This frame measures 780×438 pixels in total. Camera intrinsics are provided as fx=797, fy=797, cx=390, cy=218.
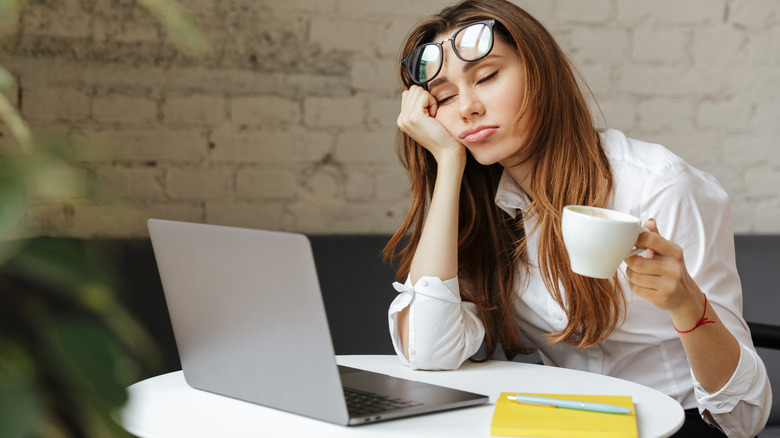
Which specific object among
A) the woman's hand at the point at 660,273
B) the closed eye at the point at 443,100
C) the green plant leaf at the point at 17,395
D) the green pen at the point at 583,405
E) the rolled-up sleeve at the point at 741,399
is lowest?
the rolled-up sleeve at the point at 741,399

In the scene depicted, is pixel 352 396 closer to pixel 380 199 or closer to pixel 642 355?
pixel 642 355

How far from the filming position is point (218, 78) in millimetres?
2053

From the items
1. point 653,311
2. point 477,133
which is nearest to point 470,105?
point 477,133

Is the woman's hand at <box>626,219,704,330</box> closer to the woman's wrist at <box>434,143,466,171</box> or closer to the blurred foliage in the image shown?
the woman's wrist at <box>434,143,466,171</box>

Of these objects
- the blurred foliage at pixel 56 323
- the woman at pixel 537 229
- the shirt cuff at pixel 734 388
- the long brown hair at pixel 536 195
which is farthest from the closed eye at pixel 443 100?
the blurred foliage at pixel 56 323

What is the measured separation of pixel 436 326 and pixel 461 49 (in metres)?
0.47

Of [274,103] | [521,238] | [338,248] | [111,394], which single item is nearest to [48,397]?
[111,394]

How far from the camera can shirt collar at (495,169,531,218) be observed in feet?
4.85

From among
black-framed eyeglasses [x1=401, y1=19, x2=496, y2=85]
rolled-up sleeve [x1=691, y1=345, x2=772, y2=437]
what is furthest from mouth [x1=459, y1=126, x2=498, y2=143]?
rolled-up sleeve [x1=691, y1=345, x2=772, y2=437]

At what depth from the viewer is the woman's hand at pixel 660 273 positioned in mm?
955

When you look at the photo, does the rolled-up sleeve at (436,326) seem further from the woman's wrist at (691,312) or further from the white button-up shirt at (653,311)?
the woman's wrist at (691,312)

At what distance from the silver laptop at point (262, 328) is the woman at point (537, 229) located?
1.13 ft

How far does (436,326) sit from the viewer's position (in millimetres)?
1257

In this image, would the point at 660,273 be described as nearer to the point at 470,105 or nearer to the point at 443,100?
the point at 470,105
